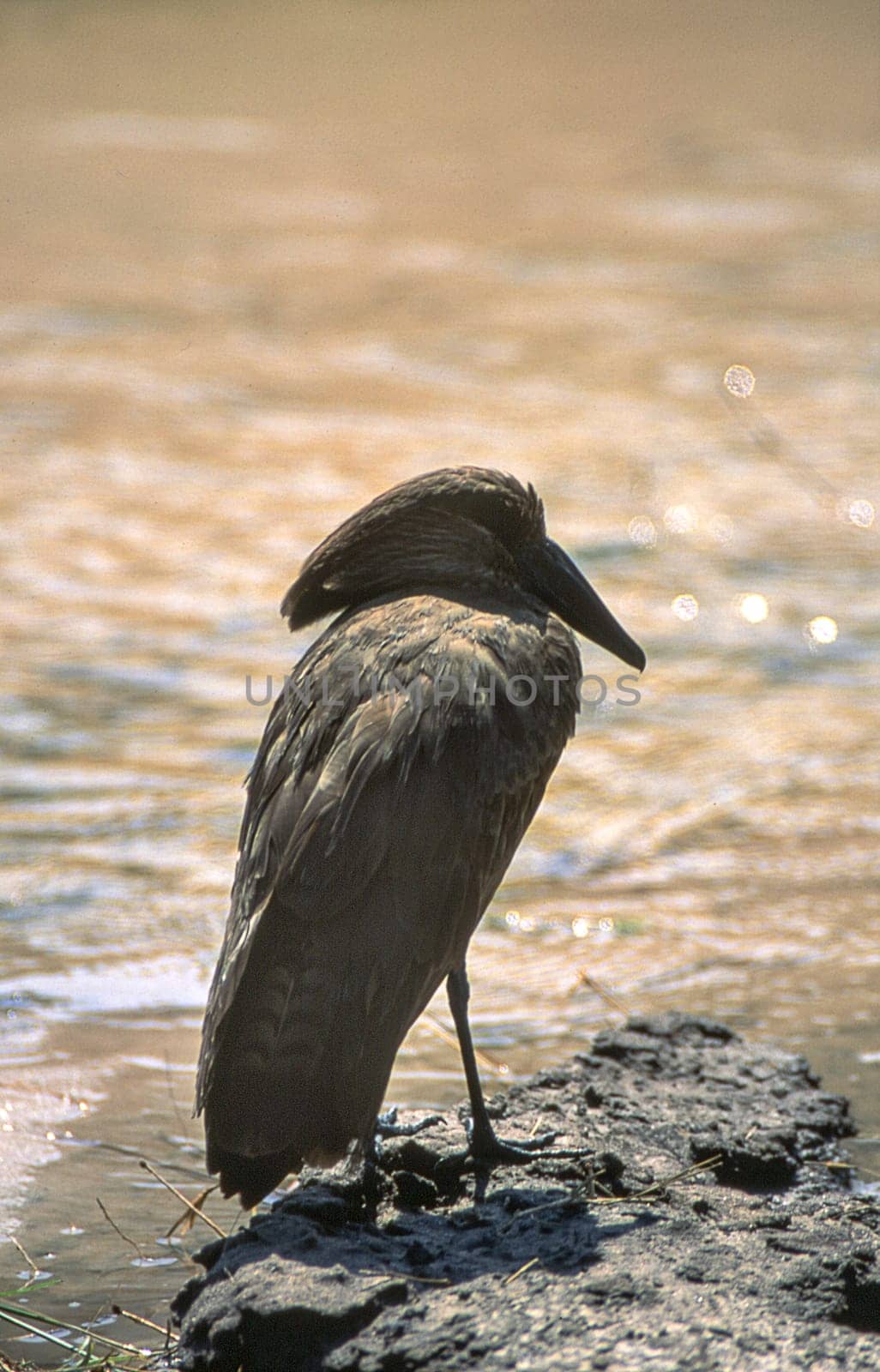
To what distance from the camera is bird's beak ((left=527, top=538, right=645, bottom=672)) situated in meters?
5.01

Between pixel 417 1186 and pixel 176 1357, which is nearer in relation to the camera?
pixel 176 1357

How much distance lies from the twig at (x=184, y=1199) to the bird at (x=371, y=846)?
364 mm

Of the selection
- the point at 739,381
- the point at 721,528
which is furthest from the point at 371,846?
the point at 739,381

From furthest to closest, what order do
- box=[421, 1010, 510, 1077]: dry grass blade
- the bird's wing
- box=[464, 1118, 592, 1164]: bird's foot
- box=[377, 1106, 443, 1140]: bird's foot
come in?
box=[421, 1010, 510, 1077]: dry grass blade → box=[377, 1106, 443, 1140]: bird's foot → box=[464, 1118, 592, 1164]: bird's foot → the bird's wing

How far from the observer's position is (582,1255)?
3811 millimetres

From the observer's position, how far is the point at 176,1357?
12.4 feet

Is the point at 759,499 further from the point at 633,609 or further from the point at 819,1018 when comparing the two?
the point at 819,1018

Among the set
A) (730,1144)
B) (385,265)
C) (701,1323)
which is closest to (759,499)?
(385,265)

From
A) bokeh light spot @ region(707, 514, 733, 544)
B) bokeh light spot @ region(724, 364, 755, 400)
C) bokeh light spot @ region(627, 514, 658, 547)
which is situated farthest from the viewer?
→ bokeh light spot @ region(724, 364, 755, 400)

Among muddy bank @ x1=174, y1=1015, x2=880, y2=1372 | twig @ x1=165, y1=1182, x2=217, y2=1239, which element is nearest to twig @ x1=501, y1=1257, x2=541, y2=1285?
muddy bank @ x1=174, y1=1015, x2=880, y2=1372

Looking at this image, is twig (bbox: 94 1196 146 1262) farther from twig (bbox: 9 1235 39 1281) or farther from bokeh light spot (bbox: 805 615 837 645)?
bokeh light spot (bbox: 805 615 837 645)

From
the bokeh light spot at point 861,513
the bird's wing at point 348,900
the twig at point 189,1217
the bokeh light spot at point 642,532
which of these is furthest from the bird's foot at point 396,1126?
the bokeh light spot at point 861,513

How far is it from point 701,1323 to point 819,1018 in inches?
87.2

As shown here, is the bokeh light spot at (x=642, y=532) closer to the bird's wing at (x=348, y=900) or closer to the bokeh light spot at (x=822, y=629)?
the bokeh light spot at (x=822, y=629)
